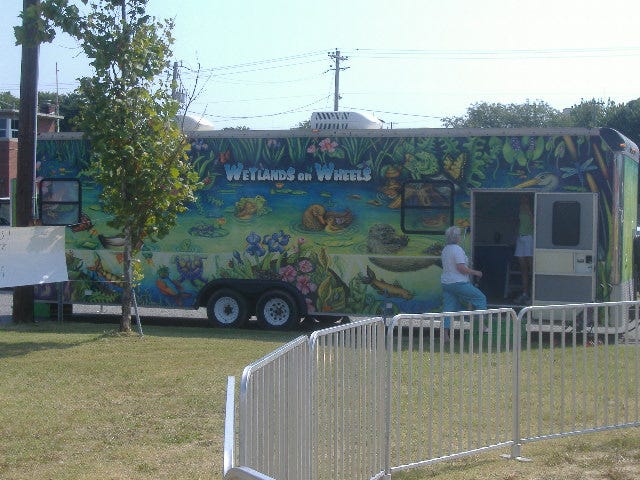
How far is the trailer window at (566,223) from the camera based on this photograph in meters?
13.3

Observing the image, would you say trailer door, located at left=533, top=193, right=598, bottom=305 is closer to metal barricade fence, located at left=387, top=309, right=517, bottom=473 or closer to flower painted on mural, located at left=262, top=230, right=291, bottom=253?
flower painted on mural, located at left=262, top=230, right=291, bottom=253

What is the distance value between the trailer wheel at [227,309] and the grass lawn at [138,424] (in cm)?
279

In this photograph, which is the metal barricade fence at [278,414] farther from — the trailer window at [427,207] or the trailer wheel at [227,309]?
the trailer wheel at [227,309]

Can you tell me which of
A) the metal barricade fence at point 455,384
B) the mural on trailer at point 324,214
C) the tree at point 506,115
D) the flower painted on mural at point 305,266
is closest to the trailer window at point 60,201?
the mural on trailer at point 324,214

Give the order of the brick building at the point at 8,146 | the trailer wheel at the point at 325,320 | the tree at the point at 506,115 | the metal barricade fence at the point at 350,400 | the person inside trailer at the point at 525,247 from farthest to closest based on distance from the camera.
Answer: the tree at the point at 506,115 → the brick building at the point at 8,146 → the trailer wheel at the point at 325,320 → the person inside trailer at the point at 525,247 → the metal barricade fence at the point at 350,400

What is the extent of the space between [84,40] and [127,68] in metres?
0.66

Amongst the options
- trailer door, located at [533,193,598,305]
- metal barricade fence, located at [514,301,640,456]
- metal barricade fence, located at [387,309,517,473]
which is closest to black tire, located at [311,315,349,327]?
trailer door, located at [533,193,598,305]

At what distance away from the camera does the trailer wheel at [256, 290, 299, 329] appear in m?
14.7

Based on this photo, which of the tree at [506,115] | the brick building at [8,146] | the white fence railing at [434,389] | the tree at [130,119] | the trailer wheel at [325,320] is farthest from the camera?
the tree at [506,115]

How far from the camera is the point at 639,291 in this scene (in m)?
16.7

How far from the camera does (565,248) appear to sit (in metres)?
13.4

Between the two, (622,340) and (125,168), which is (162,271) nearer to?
(125,168)

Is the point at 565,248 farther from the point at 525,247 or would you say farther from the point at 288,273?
the point at 288,273

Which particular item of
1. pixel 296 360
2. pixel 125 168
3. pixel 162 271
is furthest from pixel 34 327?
pixel 296 360
